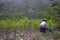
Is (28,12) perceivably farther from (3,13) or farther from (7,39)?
(7,39)

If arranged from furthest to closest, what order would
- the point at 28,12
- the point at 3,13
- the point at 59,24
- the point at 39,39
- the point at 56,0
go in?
the point at 28,12 → the point at 3,13 → the point at 56,0 → the point at 59,24 → the point at 39,39

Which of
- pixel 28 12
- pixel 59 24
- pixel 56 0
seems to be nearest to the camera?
pixel 59 24

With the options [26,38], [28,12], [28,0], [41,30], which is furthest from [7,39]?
[28,0]

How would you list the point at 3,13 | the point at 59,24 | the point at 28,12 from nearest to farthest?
the point at 59,24
the point at 3,13
the point at 28,12

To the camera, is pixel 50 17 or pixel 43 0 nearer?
pixel 50 17

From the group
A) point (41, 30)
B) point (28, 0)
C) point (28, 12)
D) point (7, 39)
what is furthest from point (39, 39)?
point (28, 0)

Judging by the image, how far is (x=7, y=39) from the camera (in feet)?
22.5

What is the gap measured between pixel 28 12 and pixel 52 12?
6753mm

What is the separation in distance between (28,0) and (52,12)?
36.9 ft

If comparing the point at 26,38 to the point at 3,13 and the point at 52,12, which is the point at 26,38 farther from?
→ the point at 3,13

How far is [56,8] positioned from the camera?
403 inches

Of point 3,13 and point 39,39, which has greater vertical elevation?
point 39,39

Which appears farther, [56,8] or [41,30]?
[56,8]

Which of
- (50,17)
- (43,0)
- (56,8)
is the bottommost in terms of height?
(43,0)
